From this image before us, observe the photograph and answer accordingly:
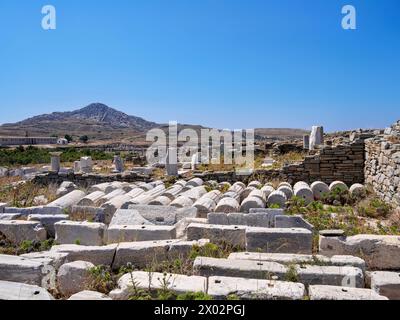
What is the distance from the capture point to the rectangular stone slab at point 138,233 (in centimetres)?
548

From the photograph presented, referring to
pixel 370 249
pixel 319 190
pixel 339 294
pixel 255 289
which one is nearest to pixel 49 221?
pixel 255 289

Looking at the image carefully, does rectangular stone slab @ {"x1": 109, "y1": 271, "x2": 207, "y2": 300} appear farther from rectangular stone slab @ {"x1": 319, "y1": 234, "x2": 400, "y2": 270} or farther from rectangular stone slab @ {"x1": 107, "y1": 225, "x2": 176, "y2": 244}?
rectangular stone slab @ {"x1": 319, "y1": 234, "x2": 400, "y2": 270}

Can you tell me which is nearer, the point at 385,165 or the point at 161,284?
the point at 161,284

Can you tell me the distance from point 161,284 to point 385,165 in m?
7.82

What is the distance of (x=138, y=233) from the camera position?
5.55 metres

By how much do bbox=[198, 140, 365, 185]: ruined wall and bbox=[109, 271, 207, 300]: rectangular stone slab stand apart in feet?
27.3

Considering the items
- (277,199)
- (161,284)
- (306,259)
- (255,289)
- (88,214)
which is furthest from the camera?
(277,199)

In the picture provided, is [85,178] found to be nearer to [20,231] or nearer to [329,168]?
[20,231]

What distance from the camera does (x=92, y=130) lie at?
422 feet

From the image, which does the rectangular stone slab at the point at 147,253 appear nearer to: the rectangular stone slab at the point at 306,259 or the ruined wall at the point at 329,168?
the rectangular stone slab at the point at 306,259

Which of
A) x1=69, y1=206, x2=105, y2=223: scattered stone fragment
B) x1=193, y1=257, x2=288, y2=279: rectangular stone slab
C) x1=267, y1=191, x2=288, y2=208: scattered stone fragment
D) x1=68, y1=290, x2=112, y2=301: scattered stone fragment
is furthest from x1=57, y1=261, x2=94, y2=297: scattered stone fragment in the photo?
x1=267, y1=191, x2=288, y2=208: scattered stone fragment

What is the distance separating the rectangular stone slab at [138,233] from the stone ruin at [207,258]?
16mm

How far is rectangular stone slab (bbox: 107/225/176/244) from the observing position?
216 inches
